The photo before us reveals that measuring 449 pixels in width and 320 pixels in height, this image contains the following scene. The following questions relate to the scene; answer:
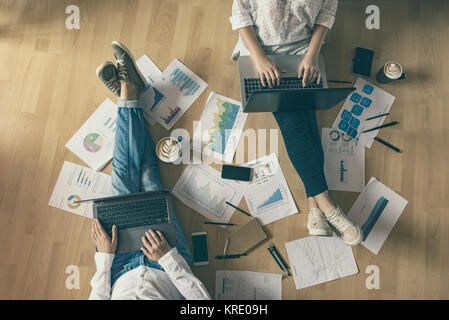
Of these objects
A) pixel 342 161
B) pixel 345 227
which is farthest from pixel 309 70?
pixel 345 227

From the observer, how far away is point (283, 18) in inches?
56.5

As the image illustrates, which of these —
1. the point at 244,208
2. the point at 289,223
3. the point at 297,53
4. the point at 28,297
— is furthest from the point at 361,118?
the point at 28,297

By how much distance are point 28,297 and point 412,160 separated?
2.14 metres

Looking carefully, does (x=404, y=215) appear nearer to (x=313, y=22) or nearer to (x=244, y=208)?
(x=244, y=208)

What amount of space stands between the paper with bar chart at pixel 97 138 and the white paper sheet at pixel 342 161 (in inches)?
45.7

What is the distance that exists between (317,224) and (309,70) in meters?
0.74

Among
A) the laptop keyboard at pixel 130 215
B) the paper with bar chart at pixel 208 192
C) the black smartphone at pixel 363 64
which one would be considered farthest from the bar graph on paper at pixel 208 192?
the black smartphone at pixel 363 64

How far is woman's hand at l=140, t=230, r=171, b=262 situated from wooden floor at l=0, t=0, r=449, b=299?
23 cm

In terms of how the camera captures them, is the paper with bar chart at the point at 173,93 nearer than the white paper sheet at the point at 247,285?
No

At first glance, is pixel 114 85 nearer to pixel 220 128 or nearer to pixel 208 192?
pixel 220 128

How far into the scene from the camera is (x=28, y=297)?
5.28 ft

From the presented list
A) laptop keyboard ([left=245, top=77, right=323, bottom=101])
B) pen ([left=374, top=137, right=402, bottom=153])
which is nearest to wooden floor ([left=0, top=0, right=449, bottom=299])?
pen ([left=374, top=137, right=402, bottom=153])

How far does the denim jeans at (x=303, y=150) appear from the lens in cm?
157

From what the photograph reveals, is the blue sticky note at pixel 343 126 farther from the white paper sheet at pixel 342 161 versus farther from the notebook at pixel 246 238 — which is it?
the notebook at pixel 246 238
